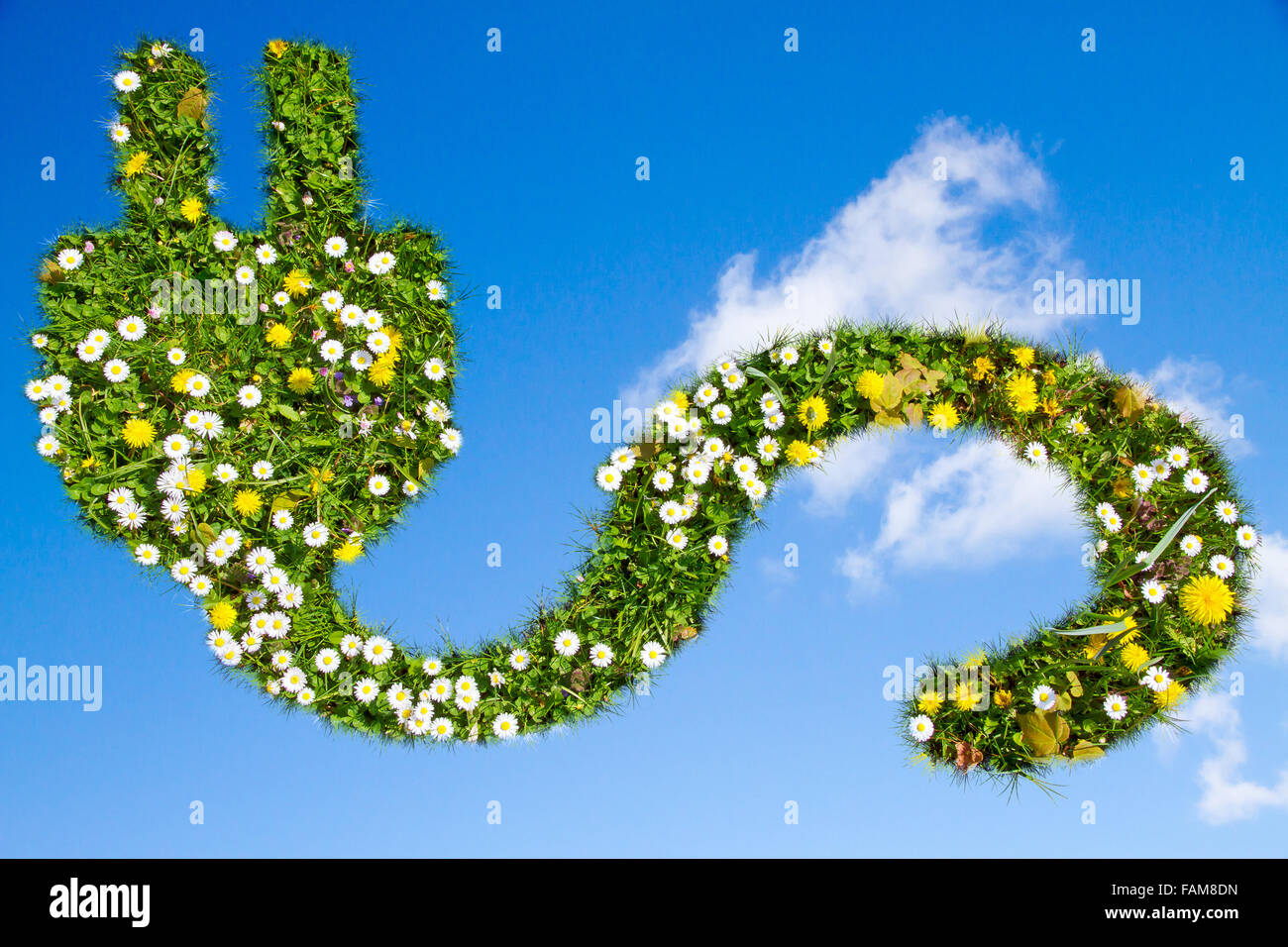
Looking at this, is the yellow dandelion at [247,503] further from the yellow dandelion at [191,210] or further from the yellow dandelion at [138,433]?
the yellow dandelion at [191,210]

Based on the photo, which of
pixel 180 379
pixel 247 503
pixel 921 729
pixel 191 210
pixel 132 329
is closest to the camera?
pixel 921 729

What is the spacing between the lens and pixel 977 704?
4492 millimetres

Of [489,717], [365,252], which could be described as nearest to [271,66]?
[365,252]

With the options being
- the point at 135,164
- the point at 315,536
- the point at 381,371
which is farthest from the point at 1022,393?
the point at 135,164

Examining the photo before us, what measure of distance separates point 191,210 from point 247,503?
200cm

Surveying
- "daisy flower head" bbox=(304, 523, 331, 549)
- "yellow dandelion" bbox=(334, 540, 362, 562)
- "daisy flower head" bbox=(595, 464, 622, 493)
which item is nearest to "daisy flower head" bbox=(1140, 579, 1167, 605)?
"daisy flower head" bbox=(595, 464, 622, 493)

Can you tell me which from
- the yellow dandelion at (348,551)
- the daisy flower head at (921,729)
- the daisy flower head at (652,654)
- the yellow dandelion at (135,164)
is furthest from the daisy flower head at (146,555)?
the daisy flower head at (921,729)

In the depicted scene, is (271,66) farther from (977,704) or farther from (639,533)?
(977,704)

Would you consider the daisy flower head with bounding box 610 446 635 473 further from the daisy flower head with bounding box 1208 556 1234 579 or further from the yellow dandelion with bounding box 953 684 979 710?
the daisy flower head with bounding box 1208 556 1234 579

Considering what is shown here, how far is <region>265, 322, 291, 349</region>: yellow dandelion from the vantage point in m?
4.89

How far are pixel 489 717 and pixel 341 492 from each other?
5.34 feet

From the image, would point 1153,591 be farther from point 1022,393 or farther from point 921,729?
point 921,729

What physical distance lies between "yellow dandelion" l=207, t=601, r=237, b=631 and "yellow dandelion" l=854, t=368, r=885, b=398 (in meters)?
3.91

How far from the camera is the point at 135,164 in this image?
520 centimetres
